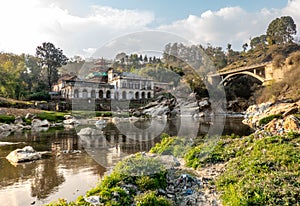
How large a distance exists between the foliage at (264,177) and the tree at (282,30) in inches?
3271

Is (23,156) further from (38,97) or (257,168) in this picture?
(38,97)

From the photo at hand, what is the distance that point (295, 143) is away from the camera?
8.41m

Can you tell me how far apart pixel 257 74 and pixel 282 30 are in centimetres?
3672

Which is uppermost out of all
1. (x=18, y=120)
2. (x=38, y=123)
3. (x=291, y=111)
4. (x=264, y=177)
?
(x=291, y=111)

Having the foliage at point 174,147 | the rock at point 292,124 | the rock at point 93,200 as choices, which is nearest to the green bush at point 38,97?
the foliage at point 174,147

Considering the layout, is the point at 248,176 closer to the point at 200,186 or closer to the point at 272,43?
the point at 200,186

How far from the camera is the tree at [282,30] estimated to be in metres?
76.8

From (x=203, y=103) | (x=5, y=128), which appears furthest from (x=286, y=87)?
(x=5, y=128)

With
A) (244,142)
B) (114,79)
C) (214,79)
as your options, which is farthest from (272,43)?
(244,142)

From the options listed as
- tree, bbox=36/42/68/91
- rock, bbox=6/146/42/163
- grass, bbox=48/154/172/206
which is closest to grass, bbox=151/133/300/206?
grass, bbox=48/154/172/206

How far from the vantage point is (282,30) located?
78812 millimetres

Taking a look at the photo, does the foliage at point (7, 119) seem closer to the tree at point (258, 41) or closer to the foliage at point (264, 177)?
the foliage at point (264, 177)

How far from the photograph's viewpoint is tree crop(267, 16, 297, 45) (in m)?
76.8

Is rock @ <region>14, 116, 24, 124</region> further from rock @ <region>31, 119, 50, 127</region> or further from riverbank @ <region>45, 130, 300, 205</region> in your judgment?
riverbank @ <region>45, 130, 300, 205</region>
